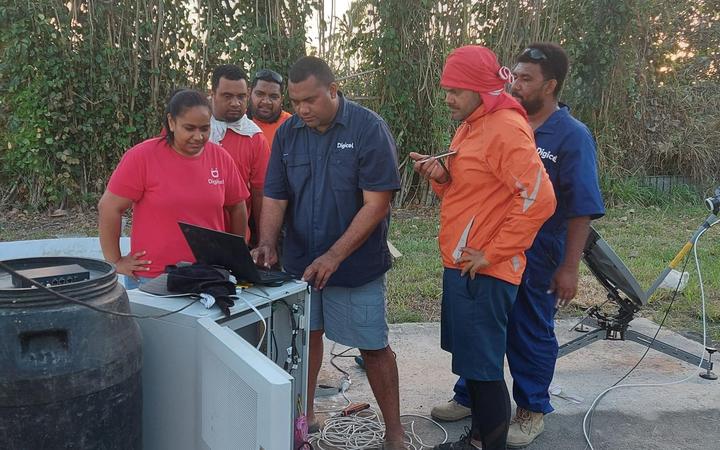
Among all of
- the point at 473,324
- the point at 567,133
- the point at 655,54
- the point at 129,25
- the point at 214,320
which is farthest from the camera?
the point at 655,54

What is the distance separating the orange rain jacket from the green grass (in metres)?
2.27

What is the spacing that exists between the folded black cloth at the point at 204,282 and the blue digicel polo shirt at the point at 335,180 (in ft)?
2.42

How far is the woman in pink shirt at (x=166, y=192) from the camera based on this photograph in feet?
8.98

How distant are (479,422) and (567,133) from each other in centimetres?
142

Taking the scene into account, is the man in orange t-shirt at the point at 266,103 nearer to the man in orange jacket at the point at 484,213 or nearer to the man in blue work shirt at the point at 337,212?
the man in blue work shirt at the point at 337,212

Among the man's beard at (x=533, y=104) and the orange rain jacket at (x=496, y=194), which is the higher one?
the man's beard at (x=533, y=104)

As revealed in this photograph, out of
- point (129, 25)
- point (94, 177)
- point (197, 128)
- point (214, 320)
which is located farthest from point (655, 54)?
point (214, 320)

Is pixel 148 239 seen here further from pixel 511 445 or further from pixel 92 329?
pixel 511 445

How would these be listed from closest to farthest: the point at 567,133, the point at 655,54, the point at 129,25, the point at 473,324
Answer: the point at 473,324 < the point at 567,133 < the point at 129,25 < the point at 655,54

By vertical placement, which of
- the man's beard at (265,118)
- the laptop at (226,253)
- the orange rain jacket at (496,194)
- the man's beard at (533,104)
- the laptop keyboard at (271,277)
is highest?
the man's beard at (533,104)

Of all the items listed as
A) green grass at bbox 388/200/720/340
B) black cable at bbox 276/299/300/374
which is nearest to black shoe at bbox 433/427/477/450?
black cable at bbox 276/299/300/374

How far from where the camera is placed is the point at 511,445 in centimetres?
313

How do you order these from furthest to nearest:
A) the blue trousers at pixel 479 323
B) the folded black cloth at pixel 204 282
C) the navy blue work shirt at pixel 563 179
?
the navy blue work shirt at pixel 563 179 → the blue trousers at pixel 479 323 → the folded black cloth at pixel 204 282

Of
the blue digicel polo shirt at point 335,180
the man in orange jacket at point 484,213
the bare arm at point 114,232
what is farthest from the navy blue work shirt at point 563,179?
the bare arm at point 114,232
